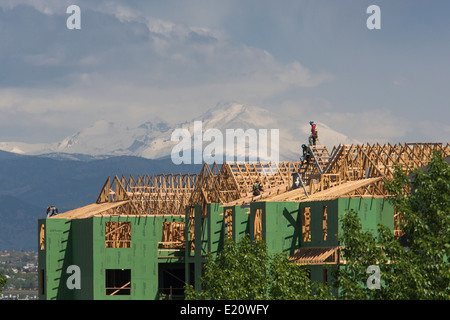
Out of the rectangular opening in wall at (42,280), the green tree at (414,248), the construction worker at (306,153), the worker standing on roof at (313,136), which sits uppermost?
the worker standing on roof at (313,136)

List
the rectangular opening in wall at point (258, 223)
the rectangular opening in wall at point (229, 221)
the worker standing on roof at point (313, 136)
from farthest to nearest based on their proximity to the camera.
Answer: the worker standing on roof at point (313, 136), the rectangular opening in wall at point (229, 221), the rectangular opening in wall at point (258, 223)

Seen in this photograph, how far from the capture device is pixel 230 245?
59562 mm

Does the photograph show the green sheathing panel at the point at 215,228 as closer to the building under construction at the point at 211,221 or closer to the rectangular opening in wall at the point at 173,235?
the building under construction at the point at 211,221

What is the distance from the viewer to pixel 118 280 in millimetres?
101188

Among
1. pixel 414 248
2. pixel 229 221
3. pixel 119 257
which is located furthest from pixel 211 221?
pixel 414 248

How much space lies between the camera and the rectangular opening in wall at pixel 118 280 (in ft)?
314

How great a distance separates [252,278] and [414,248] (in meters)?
14.1

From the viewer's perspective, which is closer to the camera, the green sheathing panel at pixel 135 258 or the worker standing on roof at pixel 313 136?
the worker standing on roof at pixel 313 136

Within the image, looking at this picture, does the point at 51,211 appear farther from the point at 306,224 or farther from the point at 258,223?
the point at 306,224

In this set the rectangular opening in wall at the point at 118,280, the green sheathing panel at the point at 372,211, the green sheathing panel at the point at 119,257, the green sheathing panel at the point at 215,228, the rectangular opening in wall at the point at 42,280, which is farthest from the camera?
the rectangular opening in wall at the point at 42,280

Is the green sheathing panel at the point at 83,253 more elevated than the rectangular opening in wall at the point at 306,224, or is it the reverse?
the rectangular opening in wall at the point at 306,224

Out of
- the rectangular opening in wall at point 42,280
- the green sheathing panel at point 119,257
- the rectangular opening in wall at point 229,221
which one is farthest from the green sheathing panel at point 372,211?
the rectangular opening in wall at point 42,280

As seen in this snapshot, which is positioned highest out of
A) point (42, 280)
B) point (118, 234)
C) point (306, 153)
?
point (306, 153)

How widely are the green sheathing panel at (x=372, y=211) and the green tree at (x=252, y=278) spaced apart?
11326 mm
